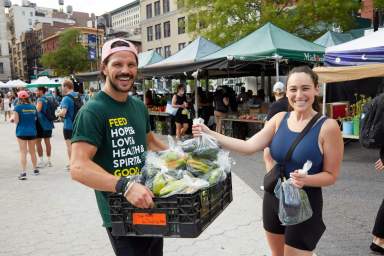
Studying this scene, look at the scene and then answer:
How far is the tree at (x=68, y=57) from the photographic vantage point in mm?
50844

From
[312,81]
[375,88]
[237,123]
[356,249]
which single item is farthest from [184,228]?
[375,88]

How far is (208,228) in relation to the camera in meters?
4.75

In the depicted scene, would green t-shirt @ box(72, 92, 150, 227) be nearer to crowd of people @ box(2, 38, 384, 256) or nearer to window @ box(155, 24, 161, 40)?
crowd of people @ box(2, 38, 384, 256)

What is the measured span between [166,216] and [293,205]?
0.93 m

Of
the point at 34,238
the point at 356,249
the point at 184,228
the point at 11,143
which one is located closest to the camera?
the point at 184,228

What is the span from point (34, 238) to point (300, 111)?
11.9 ft

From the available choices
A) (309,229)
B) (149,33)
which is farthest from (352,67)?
(149,33)

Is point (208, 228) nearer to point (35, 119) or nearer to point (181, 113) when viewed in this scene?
point (35, 119)

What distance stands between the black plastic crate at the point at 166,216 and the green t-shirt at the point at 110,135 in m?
0.33

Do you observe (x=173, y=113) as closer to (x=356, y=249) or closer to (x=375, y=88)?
(x=375, y=88)

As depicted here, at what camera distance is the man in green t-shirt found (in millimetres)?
1938

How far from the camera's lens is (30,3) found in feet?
348

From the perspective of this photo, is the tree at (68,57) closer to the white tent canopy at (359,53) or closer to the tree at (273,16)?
the tree at (273,16)

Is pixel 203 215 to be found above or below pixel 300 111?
below
